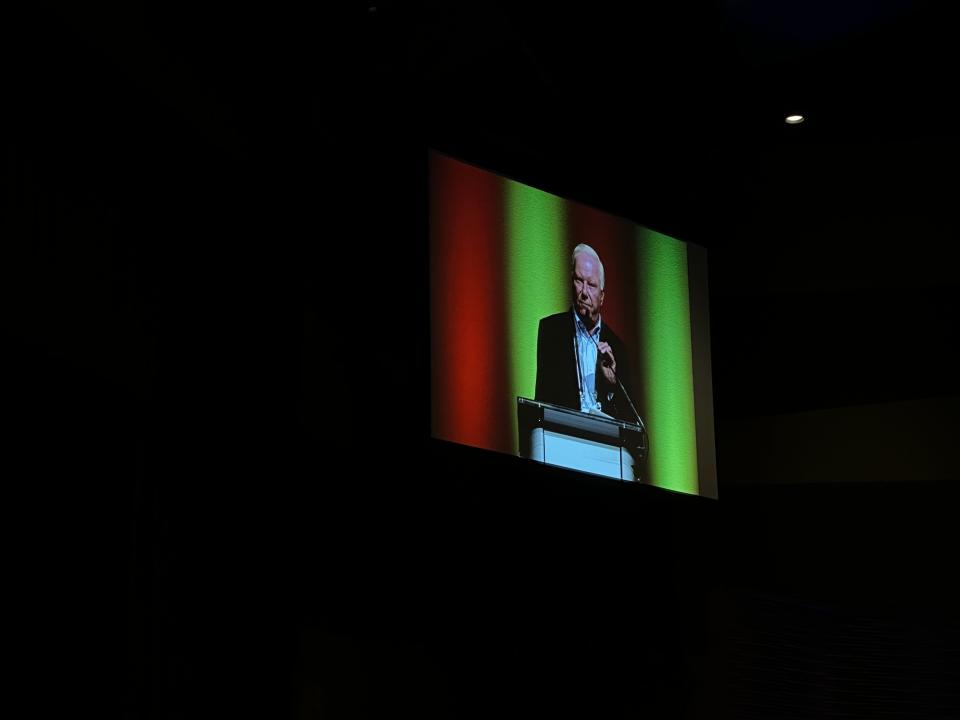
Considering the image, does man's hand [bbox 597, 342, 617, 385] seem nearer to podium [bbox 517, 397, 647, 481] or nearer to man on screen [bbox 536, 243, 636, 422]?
man on screen [bbox 536, 243, 636, 422]

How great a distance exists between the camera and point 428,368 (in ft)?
9.58

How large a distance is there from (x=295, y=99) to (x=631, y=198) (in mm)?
1181

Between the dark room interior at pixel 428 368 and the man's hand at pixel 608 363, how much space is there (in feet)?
1.04

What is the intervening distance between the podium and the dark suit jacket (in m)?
0.03

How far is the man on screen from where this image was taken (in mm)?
3193

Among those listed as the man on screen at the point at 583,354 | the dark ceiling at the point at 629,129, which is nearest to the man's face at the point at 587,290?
the man on screen at the point at 583,354

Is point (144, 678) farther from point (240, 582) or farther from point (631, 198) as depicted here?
point (631, 198)

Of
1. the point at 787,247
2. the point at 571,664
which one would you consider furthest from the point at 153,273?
the point at 787,247

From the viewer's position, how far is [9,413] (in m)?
2.16

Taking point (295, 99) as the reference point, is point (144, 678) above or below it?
below

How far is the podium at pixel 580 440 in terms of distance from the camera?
3.10 metres

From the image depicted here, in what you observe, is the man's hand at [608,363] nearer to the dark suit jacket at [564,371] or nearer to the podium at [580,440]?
the dark suit jacket at [564,371]

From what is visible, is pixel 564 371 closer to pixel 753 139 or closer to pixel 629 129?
pixel 629 129

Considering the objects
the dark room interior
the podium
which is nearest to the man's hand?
the podium
